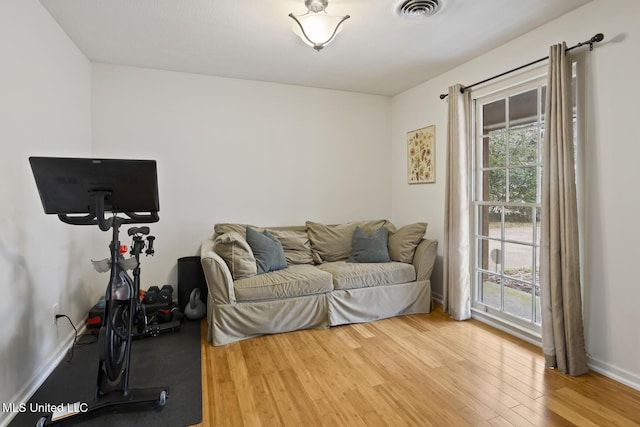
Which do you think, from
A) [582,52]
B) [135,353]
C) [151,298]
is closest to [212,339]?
[135,353]

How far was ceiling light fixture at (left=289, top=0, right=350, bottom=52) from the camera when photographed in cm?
217

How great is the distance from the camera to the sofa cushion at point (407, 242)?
3.47 metres

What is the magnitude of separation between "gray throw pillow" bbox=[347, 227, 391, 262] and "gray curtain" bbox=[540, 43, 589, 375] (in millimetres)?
1465

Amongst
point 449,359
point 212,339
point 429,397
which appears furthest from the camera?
point 212,339

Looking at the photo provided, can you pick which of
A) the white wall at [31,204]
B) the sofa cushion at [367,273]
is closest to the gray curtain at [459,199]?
the sofa cushion at [367,273]

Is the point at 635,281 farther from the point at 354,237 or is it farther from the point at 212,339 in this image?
the point at 212,339

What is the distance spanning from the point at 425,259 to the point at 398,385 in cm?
156

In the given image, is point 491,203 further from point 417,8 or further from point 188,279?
point 188,279

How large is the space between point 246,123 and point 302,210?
118 centimetres

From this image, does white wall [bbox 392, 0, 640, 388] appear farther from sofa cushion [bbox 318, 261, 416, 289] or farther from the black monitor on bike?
the black monitor on bike

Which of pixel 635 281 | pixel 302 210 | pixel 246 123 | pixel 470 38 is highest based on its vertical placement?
pixel 470 38

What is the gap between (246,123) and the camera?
3754mm

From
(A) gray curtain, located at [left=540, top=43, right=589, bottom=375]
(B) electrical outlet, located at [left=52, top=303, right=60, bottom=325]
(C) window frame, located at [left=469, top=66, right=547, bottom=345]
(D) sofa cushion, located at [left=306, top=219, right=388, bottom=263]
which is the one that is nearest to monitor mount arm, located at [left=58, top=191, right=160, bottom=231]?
(B) electrical outlet, located at [left=52, top=303, right=60, bottom=325]

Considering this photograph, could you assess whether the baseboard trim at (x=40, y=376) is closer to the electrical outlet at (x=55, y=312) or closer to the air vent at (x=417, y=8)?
the electrical outlet at (x=55, y=312)
